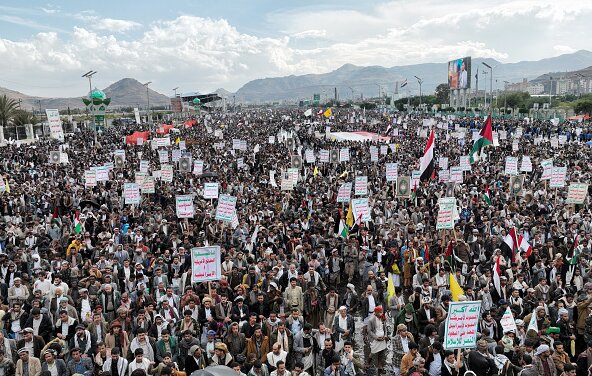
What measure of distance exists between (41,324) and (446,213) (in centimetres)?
869

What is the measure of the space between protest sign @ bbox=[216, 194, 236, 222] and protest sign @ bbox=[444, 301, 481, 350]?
7365 mm

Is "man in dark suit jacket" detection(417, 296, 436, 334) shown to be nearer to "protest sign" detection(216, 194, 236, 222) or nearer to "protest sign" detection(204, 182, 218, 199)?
"protest sign" detection(216, 194, 236, 222)

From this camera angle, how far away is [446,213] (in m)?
12.6

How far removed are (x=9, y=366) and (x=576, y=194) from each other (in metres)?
14.3

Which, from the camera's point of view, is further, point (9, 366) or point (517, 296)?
point (517, 296)

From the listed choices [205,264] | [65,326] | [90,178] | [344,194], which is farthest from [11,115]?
[65,326]

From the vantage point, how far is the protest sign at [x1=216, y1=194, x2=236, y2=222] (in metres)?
13.2

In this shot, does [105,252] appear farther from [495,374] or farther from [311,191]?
[311,191]

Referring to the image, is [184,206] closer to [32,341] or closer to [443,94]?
[32,341]

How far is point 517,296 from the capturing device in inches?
333

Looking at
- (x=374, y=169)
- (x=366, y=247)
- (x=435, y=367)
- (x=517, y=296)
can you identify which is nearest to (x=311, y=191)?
(x=374, y=169)

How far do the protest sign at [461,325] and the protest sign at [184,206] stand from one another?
878 cm

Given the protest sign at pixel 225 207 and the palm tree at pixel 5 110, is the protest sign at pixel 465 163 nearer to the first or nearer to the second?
the protest sign at pixel 225 207

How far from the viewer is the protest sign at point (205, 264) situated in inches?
344
